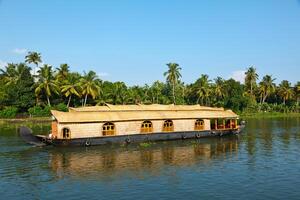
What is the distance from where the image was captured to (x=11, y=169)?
2175cm

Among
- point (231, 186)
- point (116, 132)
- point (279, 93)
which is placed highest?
point (279, 93)

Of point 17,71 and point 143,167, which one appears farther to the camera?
point 17,71

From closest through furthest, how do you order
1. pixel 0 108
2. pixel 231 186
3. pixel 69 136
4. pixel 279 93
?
pixel 231 186 < pixel 69 136 < pixel 0 108 < pixel 279 93

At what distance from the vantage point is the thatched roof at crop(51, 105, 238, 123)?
29.4 metres

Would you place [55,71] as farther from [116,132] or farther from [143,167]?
[143,167]

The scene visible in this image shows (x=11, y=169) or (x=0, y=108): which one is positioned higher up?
(x=0, y=108)

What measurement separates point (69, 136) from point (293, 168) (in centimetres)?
1659

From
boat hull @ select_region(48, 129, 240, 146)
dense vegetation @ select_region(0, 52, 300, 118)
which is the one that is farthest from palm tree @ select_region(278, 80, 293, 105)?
boat hull @ select_region(48, 129, 240, 146)

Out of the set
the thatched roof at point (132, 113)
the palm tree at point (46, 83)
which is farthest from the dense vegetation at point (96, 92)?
the thatched roof at point (132, 113)

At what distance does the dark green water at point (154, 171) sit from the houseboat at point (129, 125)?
106 centimetres

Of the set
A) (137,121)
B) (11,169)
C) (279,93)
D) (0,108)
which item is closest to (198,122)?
(137,121)

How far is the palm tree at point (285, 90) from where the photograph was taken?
85.8 m

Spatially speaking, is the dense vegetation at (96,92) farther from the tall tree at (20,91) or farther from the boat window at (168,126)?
the boat window at (168,126)

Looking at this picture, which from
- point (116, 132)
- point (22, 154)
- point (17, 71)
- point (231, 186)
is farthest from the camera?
point (17, 71)
